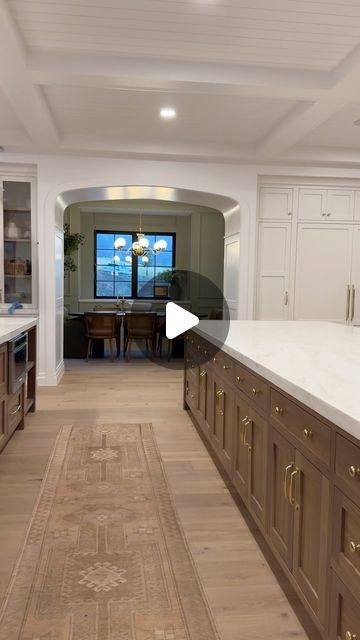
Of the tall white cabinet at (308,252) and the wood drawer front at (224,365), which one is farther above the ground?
the tall white cabinet at (308,252)

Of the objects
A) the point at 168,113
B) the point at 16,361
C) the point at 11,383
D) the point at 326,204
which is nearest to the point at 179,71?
the point at 168,113

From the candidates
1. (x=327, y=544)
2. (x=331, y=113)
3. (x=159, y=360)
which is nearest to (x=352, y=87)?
(x=331, y=113)

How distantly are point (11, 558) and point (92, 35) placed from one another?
2864 mm

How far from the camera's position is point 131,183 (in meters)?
5.61

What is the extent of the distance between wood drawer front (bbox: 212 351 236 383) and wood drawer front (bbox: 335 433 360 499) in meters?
1.28

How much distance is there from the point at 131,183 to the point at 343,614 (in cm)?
493

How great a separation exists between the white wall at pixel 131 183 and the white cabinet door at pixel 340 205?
218 mm

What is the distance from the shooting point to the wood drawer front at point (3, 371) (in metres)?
3.05

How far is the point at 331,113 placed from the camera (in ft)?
13.4

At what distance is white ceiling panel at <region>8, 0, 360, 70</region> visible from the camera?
272cm

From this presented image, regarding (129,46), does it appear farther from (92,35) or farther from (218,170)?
(218,170)

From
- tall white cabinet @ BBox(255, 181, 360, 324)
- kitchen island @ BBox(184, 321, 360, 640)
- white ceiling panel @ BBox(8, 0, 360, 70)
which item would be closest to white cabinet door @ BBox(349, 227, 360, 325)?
tall white cabinet @ BBox(255, 181, 360, 324)

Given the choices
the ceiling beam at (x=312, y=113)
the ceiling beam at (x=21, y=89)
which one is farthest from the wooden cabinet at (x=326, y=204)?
the ceiling beam at (x=21, y=89)

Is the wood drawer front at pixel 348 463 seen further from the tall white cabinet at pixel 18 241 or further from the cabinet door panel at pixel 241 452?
the tall white cabinet at pixel 18 241
